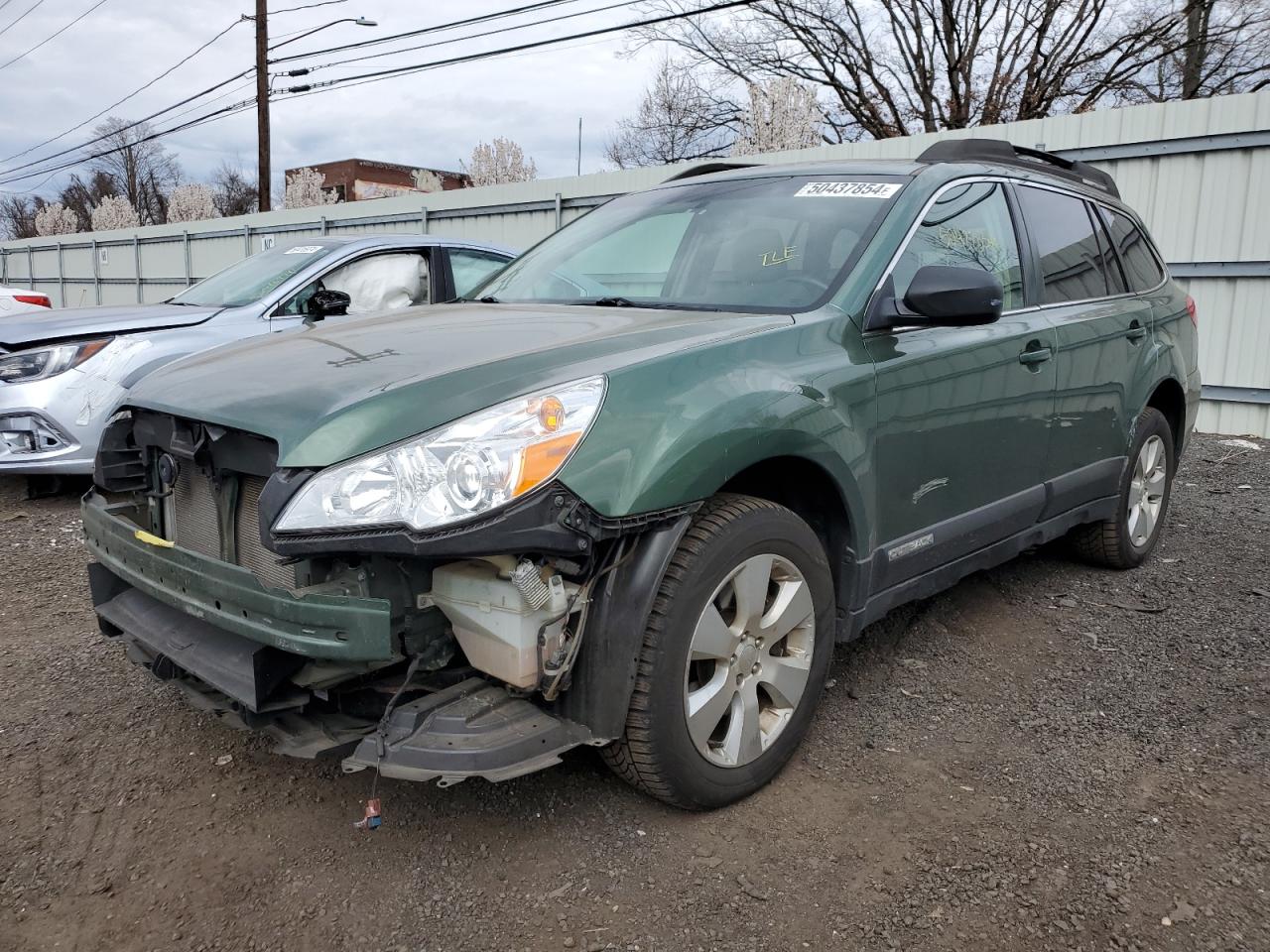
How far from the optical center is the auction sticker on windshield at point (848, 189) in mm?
3143

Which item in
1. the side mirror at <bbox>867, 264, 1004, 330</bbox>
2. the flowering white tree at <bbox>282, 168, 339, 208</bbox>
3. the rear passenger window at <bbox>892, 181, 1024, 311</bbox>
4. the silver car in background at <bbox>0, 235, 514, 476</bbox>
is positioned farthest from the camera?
the flowering white tree at <bbox>282, 168, 339, 208</bbox>

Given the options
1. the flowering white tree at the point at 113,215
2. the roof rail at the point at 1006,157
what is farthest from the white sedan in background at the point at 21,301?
the flowering white tree at the point at 113,215

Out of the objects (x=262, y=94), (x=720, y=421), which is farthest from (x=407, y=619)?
(x=262, y=94)

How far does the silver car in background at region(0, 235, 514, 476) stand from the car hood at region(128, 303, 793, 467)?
1813mm

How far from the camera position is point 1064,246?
3.92 meters

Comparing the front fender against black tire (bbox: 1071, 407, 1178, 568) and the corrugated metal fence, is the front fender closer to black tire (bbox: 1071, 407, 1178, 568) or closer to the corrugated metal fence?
black tire (bbox: 1071, 407, 1178, 568)

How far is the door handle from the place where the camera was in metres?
3.42

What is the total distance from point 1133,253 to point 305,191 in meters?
37.7

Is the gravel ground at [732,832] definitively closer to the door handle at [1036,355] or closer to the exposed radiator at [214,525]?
the exposed radiator at [214,525]

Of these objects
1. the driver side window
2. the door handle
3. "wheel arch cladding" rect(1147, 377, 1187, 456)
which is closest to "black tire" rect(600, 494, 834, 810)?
the door handle

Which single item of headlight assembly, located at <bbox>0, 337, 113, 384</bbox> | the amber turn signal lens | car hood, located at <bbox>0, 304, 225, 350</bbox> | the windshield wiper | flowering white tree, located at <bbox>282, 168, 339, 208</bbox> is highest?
flowering white tree, located at <bbox>282, 168, 339, 208</bbox>

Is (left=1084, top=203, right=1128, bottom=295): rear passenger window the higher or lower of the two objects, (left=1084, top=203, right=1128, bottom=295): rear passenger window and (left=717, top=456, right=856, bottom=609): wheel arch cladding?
the higher

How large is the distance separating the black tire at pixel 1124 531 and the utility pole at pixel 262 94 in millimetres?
20443

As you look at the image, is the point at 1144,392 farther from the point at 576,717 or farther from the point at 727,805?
the point at 576,717
